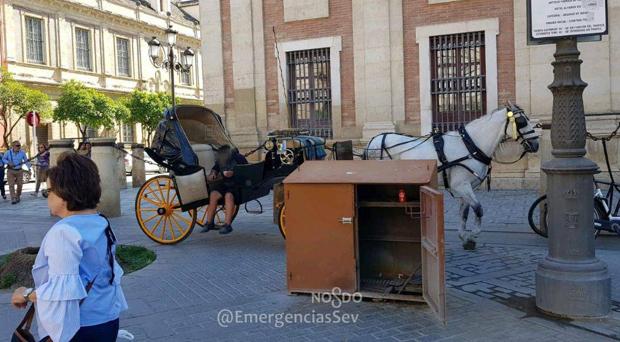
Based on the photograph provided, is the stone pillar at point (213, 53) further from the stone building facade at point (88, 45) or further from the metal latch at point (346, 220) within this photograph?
the stone building facade at point (88, 45)

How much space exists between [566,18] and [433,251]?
236cm

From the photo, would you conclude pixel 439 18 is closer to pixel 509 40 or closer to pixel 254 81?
pixel 509 40

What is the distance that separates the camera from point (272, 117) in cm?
1858

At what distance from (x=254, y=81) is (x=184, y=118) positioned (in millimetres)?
9191

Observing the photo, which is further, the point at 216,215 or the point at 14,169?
the point at 14,169

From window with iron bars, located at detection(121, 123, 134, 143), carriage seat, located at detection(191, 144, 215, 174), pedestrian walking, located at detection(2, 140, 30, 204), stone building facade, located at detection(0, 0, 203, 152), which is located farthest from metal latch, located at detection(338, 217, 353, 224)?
window with iron bars, located at detection(121, 123, 134, 143)

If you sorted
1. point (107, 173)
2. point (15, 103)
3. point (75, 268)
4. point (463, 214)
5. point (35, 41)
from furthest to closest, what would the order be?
point (35, 41), point (15, 103), point (107, 173), point (463, 214), point (75, 268)

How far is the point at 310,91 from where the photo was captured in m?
18.0

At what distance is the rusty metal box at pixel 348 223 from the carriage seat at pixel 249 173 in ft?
9.32

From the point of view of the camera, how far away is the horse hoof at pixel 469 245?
795 cm

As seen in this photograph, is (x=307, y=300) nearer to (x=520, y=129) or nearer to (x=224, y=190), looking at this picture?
(x=224, y=190)

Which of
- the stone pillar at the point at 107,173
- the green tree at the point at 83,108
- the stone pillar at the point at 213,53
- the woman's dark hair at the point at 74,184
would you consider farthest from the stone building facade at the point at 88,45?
the woman's dark hair at the point at 74,184

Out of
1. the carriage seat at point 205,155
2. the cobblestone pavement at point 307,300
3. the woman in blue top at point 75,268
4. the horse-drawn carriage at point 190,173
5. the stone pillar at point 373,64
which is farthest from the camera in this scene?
the stone pillar at point 373,64

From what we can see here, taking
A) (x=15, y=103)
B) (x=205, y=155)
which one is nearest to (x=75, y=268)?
(x=205, y=155)
